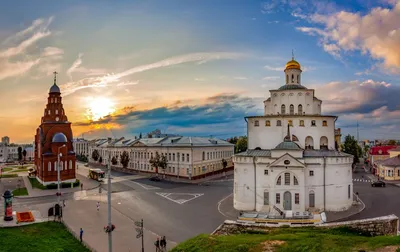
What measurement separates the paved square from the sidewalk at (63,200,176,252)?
322 inches

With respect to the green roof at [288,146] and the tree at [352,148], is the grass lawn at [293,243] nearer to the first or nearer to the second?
the green roof at [288,146]

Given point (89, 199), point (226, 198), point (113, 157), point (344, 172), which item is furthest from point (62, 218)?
point (113, 157)

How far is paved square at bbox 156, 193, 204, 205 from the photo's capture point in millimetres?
39862

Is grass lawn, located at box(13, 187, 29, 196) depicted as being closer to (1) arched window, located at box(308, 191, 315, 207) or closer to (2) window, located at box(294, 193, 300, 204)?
(2) window, located at box(294, 193, 300, 204)

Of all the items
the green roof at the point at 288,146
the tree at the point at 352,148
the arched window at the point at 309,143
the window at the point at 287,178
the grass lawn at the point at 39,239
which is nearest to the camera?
the grass lawn at the point at 39,239

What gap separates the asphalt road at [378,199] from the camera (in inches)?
1259

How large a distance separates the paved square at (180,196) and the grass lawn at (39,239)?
14882mm

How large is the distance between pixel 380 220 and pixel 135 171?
59375 mm

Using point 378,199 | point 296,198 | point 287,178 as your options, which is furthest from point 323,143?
point 378,199

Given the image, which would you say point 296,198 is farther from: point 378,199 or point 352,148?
point 352,148

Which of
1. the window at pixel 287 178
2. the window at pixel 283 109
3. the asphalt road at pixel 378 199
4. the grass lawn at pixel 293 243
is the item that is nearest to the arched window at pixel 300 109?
the window at pixel 283 109

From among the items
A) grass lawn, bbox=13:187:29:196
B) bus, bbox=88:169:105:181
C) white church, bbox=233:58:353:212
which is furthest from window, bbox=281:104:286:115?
grass lawn, bbox=13:187:29:196

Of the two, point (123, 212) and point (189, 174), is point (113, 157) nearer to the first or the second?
point (189, 174)

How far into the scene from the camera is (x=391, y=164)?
193ft
